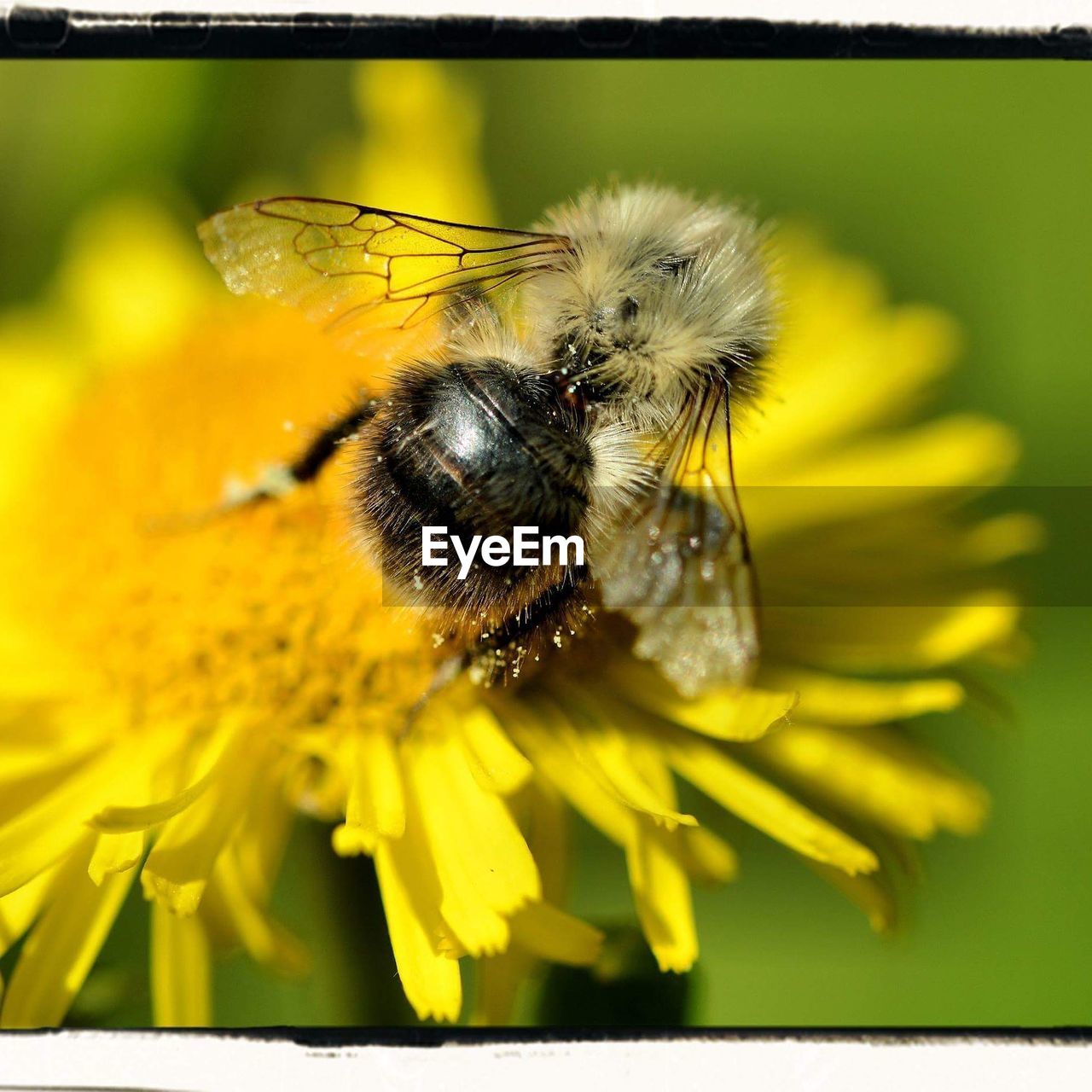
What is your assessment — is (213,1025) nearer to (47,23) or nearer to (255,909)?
(255,909)

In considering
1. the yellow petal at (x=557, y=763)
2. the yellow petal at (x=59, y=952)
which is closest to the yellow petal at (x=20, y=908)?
the yellow petal at (x=59, y=952)

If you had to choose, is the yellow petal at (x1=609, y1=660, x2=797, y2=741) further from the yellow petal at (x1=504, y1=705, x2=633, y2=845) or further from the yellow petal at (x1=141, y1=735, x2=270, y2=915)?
the yellow petal at (x1=141, y1=735, x2=270, y2=915)

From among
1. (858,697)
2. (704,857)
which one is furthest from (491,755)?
(858,697)

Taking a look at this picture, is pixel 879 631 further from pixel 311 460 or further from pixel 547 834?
pixel 311 460

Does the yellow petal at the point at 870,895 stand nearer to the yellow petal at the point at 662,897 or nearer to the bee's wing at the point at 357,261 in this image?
the yellow petal at the point at 662,897

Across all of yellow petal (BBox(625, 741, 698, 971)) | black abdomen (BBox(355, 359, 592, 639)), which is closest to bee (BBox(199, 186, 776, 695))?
black abdomen (BBox(355, 359, 592, 639))

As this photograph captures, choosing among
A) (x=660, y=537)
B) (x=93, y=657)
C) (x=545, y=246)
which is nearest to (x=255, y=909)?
(x=93, y=657)

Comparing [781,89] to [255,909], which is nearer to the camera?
[255,909]
